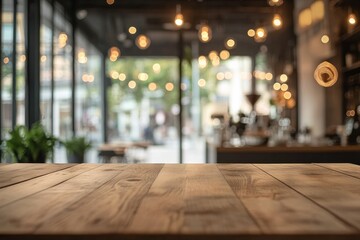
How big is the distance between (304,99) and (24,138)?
7838mm

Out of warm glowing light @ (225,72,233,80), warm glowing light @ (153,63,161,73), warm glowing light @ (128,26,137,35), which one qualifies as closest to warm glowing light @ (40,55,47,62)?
warm glowing light @ (128,26,137,35)

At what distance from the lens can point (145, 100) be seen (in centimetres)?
1384

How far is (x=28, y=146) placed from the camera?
5.11m

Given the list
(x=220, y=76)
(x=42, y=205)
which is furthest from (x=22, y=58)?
(x=220, y=76)

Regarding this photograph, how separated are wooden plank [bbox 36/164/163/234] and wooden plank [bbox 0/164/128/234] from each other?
0.02m

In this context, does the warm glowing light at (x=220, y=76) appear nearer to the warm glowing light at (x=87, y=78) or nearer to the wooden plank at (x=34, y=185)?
the warm glowing light at (x=87, y=78)

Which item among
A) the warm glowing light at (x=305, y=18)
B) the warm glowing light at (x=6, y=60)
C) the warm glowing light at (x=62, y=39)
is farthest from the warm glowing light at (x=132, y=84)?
the warm glowing light at (x=6, y=60)

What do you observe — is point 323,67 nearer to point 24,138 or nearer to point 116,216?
point 24,138

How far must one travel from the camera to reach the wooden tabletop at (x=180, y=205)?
34.7 inches

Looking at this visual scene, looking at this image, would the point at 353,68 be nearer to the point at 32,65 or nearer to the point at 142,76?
the point at 32,65

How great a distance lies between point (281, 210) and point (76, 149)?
276 inches

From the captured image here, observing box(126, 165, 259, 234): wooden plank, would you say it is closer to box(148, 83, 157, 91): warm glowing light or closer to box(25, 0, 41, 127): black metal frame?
box(25, 0, 41, 127): black metal frame

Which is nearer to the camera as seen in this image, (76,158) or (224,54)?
(76,158)

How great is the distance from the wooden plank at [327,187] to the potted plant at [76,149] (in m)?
6.01
